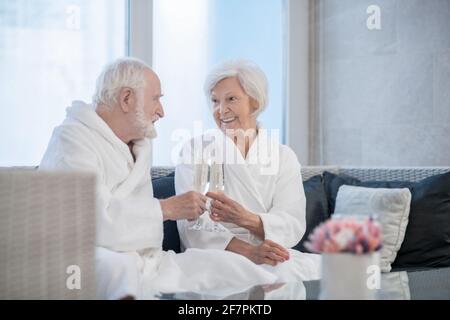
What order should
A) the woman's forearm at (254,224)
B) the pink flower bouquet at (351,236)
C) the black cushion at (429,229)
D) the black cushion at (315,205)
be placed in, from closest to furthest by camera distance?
1. the pink flower bouquet at (351,236)
2. the woman's forearm at (254,224)
3. the black cushion at (429,229)
4. the black cushion at (315,205)

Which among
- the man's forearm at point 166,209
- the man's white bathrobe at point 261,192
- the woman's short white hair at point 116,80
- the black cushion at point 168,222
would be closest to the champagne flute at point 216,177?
the man's forearm at point 166,209

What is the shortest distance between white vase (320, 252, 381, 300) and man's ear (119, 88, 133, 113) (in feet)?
2.99

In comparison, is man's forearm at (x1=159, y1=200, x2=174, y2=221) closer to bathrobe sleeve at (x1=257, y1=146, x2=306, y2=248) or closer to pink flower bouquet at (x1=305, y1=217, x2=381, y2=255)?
bathrobe sleeve at (x1=257, y1=146, x2=306, y2=248)

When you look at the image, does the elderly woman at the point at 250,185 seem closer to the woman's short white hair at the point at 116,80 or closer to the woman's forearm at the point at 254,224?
the woman's forearm at the point at 254,224

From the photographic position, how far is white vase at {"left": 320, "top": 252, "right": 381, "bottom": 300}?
3.82 feet

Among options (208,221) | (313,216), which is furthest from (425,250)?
(208,221)

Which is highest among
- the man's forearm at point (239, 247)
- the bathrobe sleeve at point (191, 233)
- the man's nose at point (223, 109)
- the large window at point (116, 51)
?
the large window at point (116, 51)

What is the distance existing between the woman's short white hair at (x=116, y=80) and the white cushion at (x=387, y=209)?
0.91 m

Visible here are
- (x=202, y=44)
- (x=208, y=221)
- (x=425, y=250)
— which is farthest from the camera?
Result: (x=202, y=44)

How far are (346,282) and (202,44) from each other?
2171 millimetres

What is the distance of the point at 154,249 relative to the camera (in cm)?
188

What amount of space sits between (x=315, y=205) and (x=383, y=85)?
1.00 m

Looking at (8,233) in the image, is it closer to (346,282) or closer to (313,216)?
(346,282)

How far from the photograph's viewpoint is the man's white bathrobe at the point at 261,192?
2064mm
